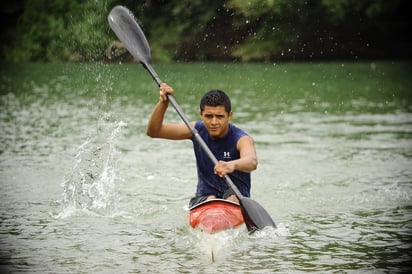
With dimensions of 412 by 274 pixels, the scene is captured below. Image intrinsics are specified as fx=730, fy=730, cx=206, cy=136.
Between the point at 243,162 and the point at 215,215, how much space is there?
49 centimetres

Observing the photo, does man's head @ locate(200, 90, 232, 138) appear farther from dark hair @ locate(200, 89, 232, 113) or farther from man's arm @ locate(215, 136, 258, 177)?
man's arm @ locate(215, 136, 258, 177)

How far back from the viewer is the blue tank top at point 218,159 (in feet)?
20.7

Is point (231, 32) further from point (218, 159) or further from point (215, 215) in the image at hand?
point (215, 215)

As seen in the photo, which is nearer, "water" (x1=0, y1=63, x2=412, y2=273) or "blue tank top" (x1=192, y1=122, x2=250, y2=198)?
"water" (x1=0, y1=63, x2=412, y2=273)

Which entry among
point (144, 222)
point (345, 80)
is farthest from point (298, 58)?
point (144, 222)

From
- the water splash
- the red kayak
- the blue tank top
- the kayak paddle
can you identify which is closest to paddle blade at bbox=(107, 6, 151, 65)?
the kayak paddle

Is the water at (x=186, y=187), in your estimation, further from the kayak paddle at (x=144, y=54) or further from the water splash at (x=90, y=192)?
the kayak paddle at (x=144, y=54)

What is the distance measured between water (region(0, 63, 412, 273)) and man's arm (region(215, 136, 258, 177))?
0.53 m

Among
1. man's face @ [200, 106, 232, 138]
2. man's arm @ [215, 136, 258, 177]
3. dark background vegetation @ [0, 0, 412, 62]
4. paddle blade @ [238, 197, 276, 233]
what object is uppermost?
dark background vegetation @ [0, 0, 412, 62]

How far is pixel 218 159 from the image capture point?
6.34 m

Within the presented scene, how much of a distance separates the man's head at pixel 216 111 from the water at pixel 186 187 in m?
0.90

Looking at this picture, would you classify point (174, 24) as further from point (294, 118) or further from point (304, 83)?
point (294, 118)

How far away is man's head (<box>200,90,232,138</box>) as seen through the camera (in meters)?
6.05

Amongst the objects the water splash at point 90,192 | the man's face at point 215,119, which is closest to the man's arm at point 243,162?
the man's face at point 215,119
